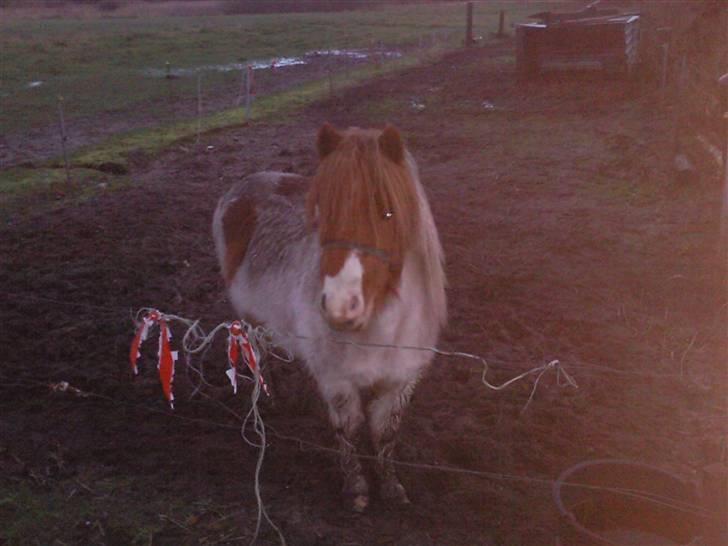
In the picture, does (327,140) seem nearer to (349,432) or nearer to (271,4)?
(349,432)

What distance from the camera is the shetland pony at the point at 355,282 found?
3215 millimetres

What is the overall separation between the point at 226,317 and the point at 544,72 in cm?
1453

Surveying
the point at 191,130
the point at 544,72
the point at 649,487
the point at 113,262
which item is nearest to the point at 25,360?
the point at 113,262

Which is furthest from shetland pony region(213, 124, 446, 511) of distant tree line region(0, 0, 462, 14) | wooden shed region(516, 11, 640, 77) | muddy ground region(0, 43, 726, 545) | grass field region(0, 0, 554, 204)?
distant tree line region(0, 0, 462, 14)

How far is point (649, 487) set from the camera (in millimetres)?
3805

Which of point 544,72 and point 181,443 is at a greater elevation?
point 544,72

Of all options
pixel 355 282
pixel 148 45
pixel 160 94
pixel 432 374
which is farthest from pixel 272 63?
pixel 355 282

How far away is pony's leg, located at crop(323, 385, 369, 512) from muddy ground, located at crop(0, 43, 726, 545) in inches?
3.8

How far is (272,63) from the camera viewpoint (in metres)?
25.5

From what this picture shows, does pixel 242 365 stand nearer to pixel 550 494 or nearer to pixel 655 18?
pixel 550 494

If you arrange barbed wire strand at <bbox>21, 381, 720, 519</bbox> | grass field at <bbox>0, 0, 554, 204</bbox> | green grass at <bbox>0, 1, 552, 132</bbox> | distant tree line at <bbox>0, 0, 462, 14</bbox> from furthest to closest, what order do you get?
distant tree line at <bbox>0, 0, 462, 14</bbox>
green grass at <bbox>0, 1, 552, 132</bbox>
grass field at <bbox>0, 0, 554, 204</bbox>
barbed wire strand at <bbox>21, 381, 720, 519</bbox>

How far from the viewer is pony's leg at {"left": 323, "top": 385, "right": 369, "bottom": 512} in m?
3.96

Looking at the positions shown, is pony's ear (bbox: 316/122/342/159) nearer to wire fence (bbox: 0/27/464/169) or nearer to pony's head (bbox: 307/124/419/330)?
pony's head (bbox: 307/124/419/330)

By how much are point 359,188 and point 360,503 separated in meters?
1.74
